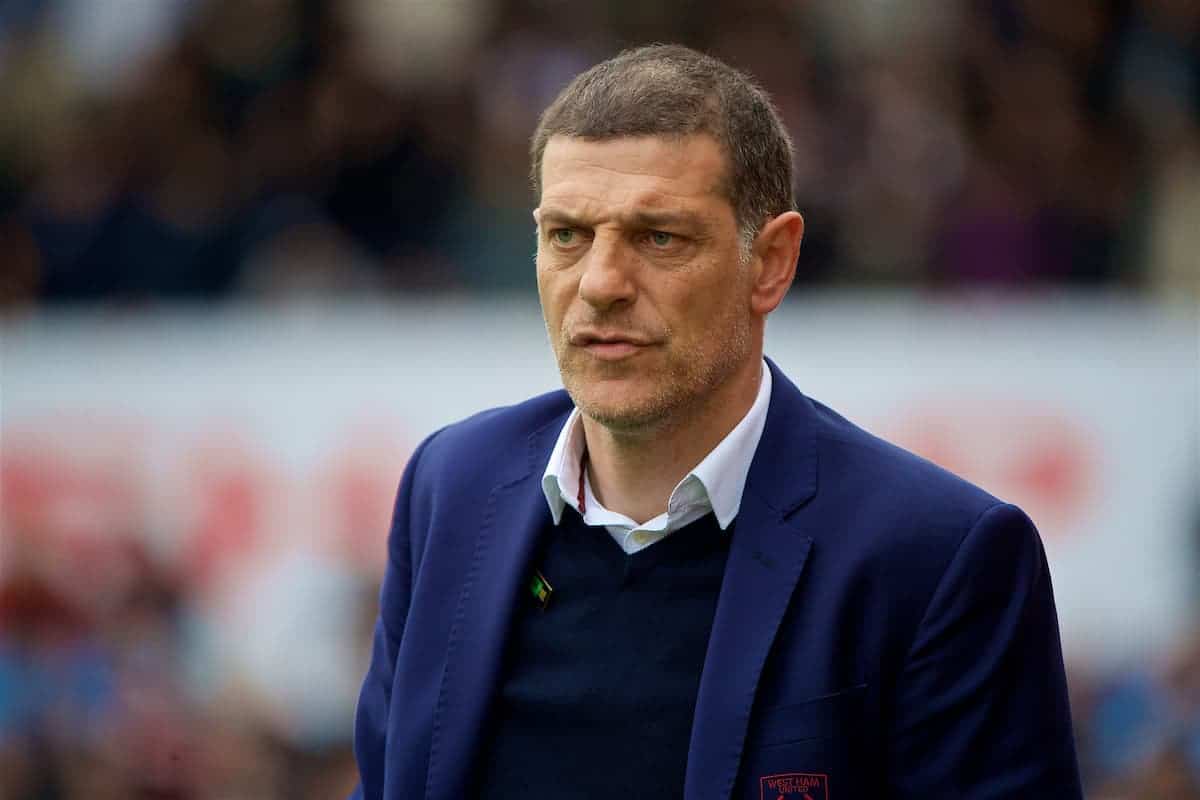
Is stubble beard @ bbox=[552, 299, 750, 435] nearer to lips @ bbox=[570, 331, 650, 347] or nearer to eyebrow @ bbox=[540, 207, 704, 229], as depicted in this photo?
lips @ bbox=[570, 331, 650, 347]

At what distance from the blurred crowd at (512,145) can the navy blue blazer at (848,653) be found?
5213 mm

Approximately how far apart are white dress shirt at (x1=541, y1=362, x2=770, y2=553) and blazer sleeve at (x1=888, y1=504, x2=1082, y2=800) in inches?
16.4

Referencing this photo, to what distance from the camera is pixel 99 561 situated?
8.48 meters

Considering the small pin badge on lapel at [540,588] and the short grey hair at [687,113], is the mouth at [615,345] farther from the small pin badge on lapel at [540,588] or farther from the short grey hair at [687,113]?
the small pin badge on lapel at [540,588]

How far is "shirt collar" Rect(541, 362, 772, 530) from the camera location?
337cm

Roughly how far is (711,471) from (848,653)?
0.39 m

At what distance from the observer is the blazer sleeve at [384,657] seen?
357cm

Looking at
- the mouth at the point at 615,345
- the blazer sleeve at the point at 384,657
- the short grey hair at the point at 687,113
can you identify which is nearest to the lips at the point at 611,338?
the mouth at the point at 615,345

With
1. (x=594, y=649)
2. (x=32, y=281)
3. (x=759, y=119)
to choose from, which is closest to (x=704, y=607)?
(x=594, y=649)

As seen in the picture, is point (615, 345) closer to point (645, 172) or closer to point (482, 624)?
point (645, 172)

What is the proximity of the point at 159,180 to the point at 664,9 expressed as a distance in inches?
98.5

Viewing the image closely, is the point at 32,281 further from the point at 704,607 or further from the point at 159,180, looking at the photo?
the point at 704,607

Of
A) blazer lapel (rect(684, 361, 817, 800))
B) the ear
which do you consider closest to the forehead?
the ear

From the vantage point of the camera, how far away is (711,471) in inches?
132
